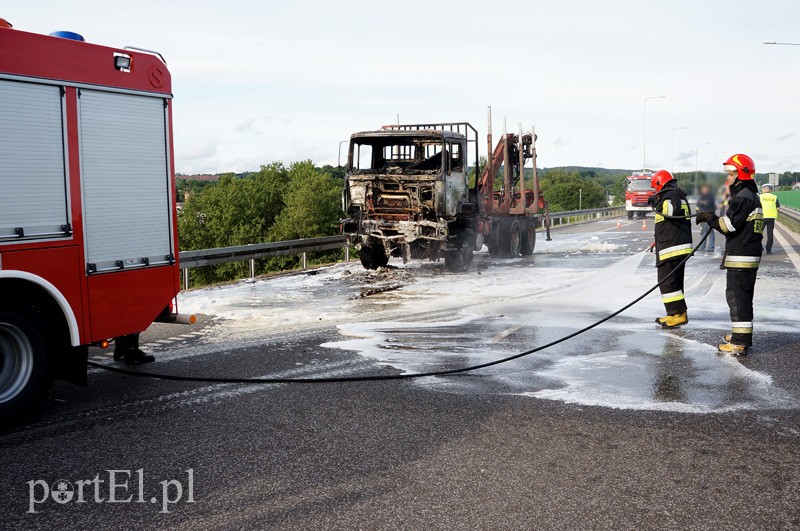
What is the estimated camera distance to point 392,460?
15.9 ft

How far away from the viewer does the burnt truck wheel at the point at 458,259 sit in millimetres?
17305

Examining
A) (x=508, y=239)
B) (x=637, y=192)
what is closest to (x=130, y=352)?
(x=508, y=239)

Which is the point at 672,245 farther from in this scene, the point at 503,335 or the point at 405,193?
A: the point at 405,193

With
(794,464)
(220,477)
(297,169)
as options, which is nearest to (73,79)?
(220,477)

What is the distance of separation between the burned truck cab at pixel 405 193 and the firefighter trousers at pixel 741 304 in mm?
8491

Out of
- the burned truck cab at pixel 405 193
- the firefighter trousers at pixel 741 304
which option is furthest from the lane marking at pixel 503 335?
the burned truck cab at pixel 405 193

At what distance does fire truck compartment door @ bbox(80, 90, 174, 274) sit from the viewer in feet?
20.6

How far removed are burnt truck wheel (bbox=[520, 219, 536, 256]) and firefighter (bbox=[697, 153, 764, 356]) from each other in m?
13.3

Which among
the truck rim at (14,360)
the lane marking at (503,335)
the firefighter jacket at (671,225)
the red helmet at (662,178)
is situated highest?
the red helmet at (662,178)

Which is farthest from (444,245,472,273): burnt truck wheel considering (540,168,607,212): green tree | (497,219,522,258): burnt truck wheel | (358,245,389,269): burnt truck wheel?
(540,168,607,212): green tree

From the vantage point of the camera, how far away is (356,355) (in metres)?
8.08

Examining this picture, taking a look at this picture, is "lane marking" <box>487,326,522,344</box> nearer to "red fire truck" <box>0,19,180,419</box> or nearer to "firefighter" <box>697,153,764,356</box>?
"firefighter" <box>697,153,764,356</box>

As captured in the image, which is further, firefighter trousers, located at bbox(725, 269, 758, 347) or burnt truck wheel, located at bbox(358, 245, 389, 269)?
burnt truck wheel, located at bbox(358, 245, 389, 269)

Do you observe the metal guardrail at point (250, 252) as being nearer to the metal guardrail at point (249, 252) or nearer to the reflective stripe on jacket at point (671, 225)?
the metal guardrail at point (249, 252)
